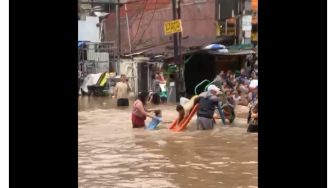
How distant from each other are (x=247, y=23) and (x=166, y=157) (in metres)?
16.6

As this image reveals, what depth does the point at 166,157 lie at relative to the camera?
9.16 meters

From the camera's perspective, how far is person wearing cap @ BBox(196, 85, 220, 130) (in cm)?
1243

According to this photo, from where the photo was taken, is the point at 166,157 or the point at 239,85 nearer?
the point at 166,157

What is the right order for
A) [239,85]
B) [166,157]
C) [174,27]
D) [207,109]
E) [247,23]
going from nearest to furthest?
[166,157] → [207,109] → [239,85] → [174,27] → [247,23]

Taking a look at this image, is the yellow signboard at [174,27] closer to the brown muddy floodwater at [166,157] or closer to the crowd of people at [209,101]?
the crowd of people at [209,101]

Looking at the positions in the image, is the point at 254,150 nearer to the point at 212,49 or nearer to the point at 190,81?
the point at 212,49

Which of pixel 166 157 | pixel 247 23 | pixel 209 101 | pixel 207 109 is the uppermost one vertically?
pixel 247 23

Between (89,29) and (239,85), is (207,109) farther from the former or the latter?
(89,29)

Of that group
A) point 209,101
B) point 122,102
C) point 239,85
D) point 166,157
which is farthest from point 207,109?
point 122,102

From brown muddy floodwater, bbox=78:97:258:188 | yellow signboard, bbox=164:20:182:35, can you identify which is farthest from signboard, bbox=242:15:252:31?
brown muddy floodwater, bbox=78:97:258:188

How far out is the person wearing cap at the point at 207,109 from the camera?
12.4 meters

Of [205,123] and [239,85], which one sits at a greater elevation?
[239,85]
